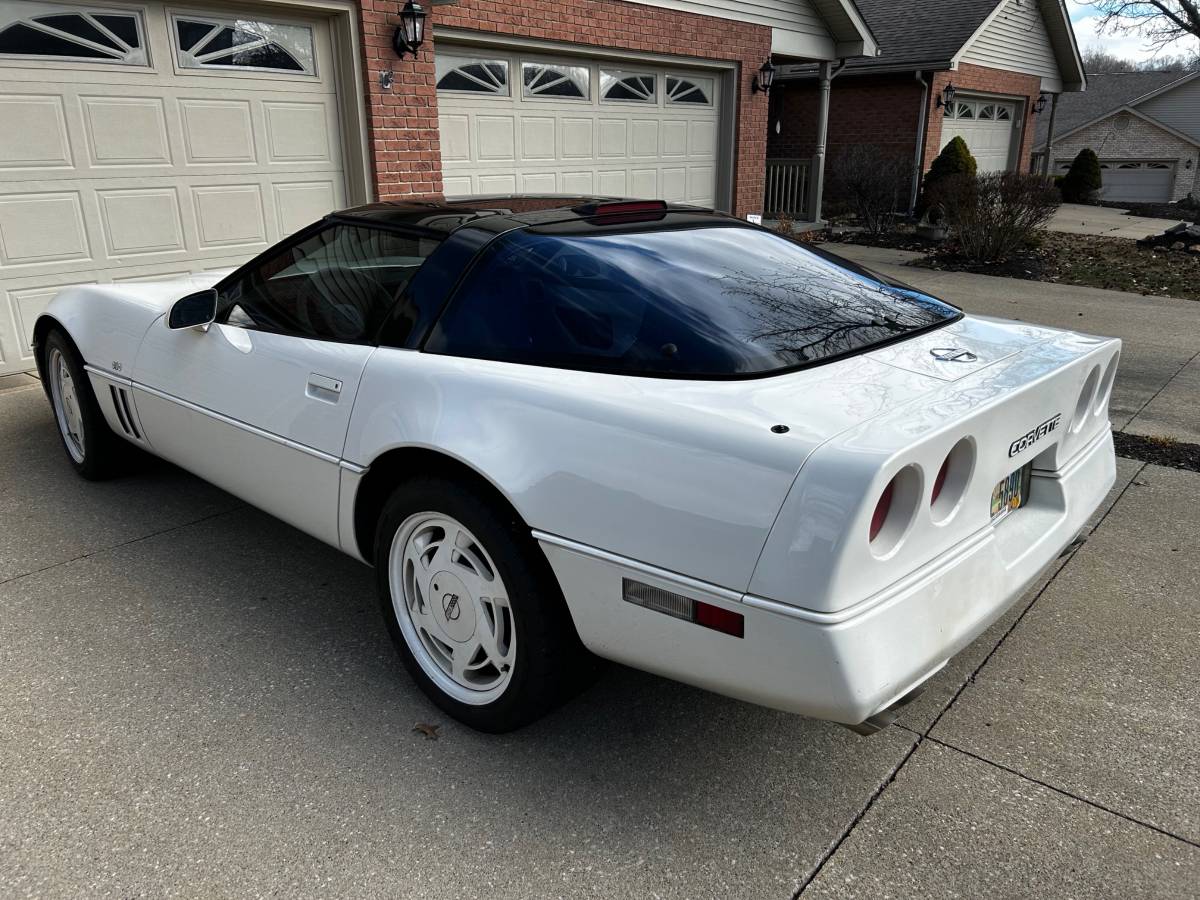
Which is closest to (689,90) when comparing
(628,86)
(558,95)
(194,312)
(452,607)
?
(628,86)

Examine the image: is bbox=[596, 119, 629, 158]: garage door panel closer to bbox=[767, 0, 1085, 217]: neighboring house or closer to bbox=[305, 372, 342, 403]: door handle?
bbox=[767, 0, 1085, 217]: neighboring house

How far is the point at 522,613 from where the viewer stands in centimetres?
240

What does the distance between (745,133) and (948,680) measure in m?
11.7

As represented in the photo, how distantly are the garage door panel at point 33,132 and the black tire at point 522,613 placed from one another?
5597mm

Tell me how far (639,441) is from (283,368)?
1519 millimetres

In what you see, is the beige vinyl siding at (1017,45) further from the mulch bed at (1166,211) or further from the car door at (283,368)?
the car door at (283,368)

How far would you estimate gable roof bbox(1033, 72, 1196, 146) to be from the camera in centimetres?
3919

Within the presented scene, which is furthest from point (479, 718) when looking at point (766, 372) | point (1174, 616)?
point (1174, 616)

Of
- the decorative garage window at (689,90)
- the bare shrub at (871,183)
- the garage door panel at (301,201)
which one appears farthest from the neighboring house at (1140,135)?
the garage door panel at (301,201)

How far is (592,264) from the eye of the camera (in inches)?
108

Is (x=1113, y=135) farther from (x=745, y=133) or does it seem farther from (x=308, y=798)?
(x=308, y=798)

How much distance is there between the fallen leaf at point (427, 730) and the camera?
2674 mm

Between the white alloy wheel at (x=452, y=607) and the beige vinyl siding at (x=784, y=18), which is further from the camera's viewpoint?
the beige vinyl siding at (x=784, y=18)

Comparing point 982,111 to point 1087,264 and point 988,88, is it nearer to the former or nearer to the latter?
point 988,88
